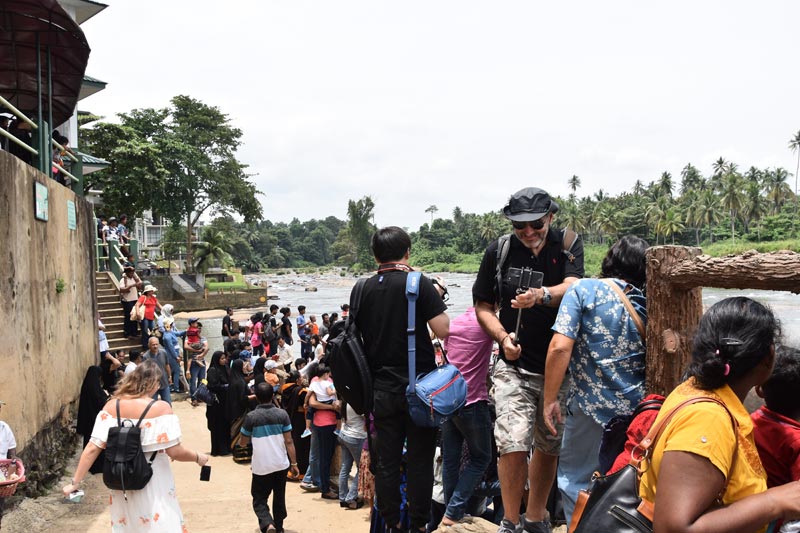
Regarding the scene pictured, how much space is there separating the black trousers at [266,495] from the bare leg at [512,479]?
2.76 metres

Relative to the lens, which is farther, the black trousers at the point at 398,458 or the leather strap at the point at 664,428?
Answer: the black trousers at the point at 398,458

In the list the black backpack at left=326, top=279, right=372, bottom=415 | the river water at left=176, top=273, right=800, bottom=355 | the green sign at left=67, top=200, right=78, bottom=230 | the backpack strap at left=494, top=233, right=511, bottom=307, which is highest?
the green sign at left=67, top=200, right=78, bottom=230

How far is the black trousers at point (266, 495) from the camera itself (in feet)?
17.4

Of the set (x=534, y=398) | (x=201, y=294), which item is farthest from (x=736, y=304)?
(x=201, y=294)

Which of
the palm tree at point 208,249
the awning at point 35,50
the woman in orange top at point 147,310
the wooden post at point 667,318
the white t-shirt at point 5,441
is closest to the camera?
the wooden post at point 667,318

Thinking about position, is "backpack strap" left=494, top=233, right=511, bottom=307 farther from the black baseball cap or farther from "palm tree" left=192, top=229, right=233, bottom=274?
"palm tree" left=192, top=229, right=233, bottom=274

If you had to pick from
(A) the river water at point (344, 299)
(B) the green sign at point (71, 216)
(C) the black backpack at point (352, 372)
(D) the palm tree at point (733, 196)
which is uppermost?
(D) the palm tree at point (733, 196)

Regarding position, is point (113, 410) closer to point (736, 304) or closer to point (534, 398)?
point (534, 398)

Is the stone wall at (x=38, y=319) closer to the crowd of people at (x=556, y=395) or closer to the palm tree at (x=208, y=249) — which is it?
the crowd of people at (x=556, y=395)

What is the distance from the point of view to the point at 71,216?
820 cm

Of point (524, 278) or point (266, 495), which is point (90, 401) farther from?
point (524, 278)

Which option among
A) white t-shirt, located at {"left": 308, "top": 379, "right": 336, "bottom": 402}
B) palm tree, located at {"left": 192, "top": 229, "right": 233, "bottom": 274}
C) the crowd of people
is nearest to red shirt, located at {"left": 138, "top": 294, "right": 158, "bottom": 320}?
white t-shirt, located at {"left": 308, "top": 379, "right": 336, "bottom": 402}

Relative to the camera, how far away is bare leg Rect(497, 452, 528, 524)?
3.03 meters

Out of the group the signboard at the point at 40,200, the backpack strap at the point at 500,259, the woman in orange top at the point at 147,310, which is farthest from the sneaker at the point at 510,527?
the woman in orange top at the point at 147,310
